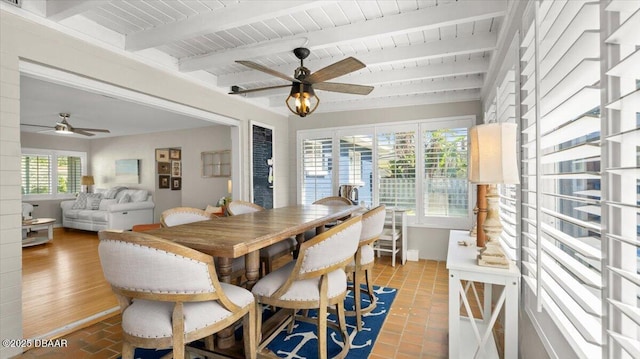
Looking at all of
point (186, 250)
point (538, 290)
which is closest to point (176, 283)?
point (186, 250)

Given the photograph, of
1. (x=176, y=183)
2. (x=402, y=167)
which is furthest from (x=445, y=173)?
(x=176, y=183)

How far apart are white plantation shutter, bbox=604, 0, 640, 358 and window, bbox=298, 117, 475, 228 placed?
371 cm

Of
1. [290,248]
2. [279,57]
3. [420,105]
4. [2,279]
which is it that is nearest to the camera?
[2,279]

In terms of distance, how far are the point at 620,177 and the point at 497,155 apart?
74cm

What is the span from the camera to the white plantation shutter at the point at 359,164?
195 inches

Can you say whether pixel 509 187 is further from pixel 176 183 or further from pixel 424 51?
pixel 176 183

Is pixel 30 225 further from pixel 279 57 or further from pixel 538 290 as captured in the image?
pixel 538 290

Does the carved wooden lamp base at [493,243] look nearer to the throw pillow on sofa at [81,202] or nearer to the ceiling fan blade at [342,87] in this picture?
the ceiling fan blade at [342,87]

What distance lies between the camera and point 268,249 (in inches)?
108

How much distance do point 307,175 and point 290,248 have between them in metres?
2.51

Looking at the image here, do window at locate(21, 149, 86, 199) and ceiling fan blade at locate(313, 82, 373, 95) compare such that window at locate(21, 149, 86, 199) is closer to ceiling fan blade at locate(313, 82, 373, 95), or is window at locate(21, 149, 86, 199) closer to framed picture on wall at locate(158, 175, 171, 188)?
framed picture on wall at locate(158, 175, 171, 188)

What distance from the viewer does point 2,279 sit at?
207cm

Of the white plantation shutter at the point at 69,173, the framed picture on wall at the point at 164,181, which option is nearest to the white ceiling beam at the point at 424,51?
the framed picture on wall at the point at 164,181

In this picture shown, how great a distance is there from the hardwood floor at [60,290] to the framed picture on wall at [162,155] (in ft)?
9.23
